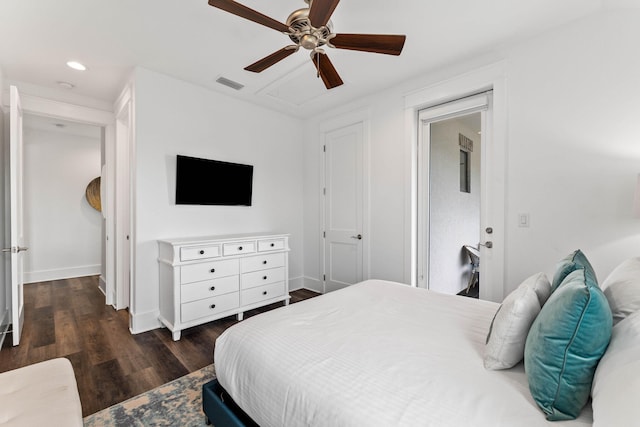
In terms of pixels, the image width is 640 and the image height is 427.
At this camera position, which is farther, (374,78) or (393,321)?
(374,78)

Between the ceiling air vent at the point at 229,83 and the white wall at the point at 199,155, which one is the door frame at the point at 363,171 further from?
the ceiling air vent at the point at 229,83

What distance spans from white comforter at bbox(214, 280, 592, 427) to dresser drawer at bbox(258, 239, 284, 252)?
1679 mm

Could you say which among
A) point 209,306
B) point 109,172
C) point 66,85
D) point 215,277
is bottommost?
point 209,306

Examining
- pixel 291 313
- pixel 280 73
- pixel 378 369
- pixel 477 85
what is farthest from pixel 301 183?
pixel 378 369

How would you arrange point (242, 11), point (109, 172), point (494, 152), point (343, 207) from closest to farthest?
point (242, 11) < point (494, 152) < point (109, 172) < point (343, 207)

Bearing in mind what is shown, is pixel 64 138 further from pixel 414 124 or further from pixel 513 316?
pixel 513 316

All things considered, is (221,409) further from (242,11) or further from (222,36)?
(222,36)

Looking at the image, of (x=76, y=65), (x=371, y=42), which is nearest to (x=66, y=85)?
(x=76, y=65)

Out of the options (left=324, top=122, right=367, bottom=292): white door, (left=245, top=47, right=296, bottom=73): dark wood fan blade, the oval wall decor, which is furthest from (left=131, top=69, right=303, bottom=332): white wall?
the oval wall decor

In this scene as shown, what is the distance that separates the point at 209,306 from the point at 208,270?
0.37 meters

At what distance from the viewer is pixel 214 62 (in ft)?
9.06

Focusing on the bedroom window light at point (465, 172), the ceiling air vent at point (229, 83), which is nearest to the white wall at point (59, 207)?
the ceiling air vent at point (229, 83)

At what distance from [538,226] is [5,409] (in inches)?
129

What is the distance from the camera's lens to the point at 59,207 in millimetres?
4922
